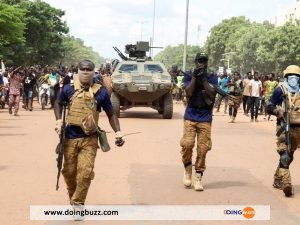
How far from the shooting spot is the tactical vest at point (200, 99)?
7.53 m

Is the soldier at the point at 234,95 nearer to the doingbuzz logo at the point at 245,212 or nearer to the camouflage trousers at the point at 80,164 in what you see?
the doingbuzz logo at the point at 245,212

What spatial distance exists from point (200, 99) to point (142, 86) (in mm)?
10206

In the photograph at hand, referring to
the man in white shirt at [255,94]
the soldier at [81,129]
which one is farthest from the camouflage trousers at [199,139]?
the man in white shirt at [255,94]

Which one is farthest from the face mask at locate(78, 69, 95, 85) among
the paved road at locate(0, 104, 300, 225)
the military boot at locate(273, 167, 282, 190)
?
the military boot at locate(273, 167, 282, 190)

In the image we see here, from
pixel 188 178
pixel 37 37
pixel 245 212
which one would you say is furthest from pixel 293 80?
pixel 37 37

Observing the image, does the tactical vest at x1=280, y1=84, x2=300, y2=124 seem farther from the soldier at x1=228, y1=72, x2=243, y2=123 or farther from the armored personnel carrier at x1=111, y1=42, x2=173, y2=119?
the armored personnel carrier at x1=111, y1=42, x2=173, y2=119

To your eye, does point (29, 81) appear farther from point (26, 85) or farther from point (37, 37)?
point (37, 37)

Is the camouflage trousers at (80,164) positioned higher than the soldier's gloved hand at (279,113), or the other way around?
the soldier's gloved hand at (279,113)

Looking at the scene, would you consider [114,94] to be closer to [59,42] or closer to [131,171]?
[131,171]

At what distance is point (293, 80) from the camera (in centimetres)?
752

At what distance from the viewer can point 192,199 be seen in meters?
7.04

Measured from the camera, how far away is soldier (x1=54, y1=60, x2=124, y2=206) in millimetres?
5797

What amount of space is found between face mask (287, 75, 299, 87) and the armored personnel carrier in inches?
404

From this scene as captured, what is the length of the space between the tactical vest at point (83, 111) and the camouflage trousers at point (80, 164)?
13cm
